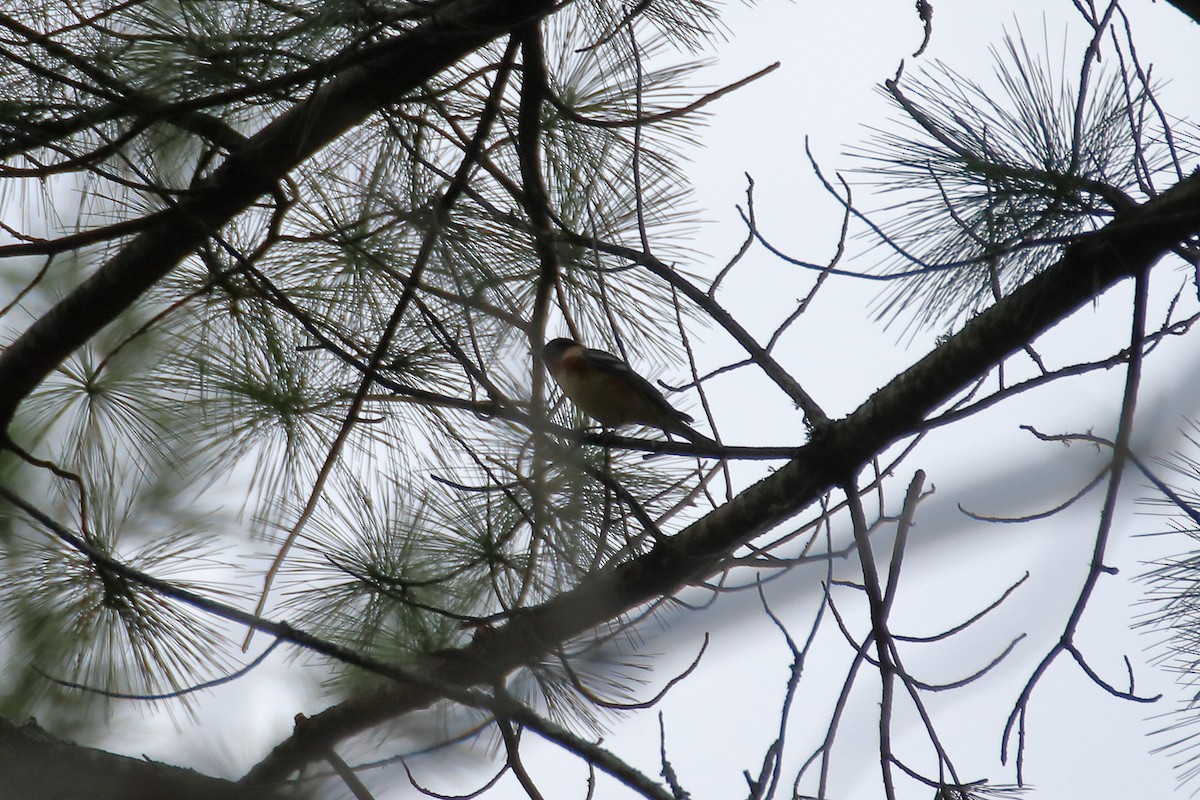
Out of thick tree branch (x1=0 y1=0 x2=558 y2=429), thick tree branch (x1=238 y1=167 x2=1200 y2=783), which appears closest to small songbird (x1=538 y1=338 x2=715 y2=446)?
thick tree branch (x1=238 y1=167 x2=1200 y2=783)

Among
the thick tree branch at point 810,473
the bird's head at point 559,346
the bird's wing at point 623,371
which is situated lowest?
the thick tree branch at point 810,473

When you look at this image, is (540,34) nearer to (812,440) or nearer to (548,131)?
(548,131)

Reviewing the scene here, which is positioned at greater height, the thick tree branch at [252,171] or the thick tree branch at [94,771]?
the thick tree branch at [252,171]

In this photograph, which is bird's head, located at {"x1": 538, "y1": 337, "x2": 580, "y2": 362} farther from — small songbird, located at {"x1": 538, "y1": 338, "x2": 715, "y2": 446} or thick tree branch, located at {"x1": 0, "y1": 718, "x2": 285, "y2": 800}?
thick tree branch, located at {"x1": 0, "y1": 718, "x2": 285, "y2": 800}

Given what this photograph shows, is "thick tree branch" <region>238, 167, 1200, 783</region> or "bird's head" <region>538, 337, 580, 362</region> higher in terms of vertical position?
"bird's head" <region>538, 337, 580, 362</region>

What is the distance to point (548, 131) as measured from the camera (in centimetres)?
271

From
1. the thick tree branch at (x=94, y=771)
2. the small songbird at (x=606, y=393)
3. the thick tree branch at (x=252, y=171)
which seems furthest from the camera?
the small songbird at (x=606, y=393)

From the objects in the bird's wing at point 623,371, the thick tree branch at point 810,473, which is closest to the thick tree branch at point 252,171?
the bird's wing at point 623,371

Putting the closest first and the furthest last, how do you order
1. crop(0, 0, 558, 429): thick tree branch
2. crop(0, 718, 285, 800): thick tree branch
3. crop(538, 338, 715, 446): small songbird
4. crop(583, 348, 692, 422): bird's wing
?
crop(0, 718, 285, 800): thick tree branch < crop(0, 0, 558, 429): thick tree branch < crop(583, 348, 692, 422): bird's wing < crop(538, 338, 715, 446): small songbird

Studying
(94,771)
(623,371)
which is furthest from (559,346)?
(94,771)

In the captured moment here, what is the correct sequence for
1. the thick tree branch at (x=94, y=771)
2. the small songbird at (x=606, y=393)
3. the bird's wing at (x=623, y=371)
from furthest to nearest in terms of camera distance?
the small songbird at (x=606, y=393)
the bird's wing at (x=623, y=371)
the thick tree branch at (x=94, y=771)

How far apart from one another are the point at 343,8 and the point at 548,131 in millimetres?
780

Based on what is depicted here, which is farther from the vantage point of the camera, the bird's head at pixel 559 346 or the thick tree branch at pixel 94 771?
the bird's head at pixel 559 346

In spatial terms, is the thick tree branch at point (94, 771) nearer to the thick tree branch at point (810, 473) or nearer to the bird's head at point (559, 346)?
the thick tree branch at point (810, 473)
